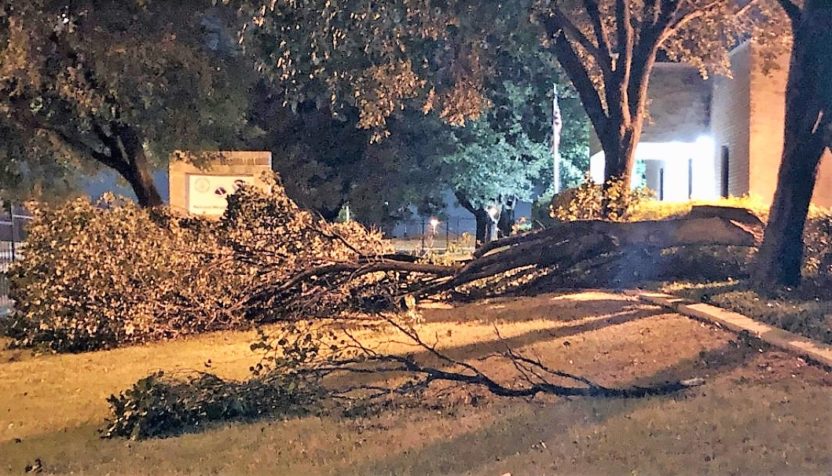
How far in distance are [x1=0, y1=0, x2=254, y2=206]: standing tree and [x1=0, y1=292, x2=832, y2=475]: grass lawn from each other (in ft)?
18.6

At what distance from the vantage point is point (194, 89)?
15.7 metres

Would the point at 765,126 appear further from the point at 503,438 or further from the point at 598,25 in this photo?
the point at 503,438

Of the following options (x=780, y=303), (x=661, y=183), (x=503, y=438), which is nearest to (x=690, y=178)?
(x=661, y=183)

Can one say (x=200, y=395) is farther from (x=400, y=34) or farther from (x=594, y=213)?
(x=594, y=213)

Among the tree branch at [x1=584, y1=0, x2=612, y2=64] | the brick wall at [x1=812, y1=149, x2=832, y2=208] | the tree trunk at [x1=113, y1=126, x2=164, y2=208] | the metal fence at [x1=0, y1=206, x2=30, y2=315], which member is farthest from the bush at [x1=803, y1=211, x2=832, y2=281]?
the metal fence at [x1=0, y1=206, x2=30, y2=315]

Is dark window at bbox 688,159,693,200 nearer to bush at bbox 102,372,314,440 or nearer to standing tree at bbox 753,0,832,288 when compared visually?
standing tree at bbox 753,0,832,288

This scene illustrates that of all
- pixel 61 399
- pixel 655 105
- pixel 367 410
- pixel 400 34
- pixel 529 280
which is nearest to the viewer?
pixel 367 410

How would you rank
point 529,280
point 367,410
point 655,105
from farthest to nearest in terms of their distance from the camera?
point 655,105 < point 529,280 < point 367,410

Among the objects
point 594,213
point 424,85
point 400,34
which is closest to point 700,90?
point 594,213

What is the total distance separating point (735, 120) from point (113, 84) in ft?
43.8

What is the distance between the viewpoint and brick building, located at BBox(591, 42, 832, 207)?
63.6 ft

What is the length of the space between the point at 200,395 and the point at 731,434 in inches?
156

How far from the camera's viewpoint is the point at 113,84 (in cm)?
1395

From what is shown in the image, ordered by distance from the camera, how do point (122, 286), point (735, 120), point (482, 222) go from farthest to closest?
point (482, 222), point (735, 120), point (122, 286)
